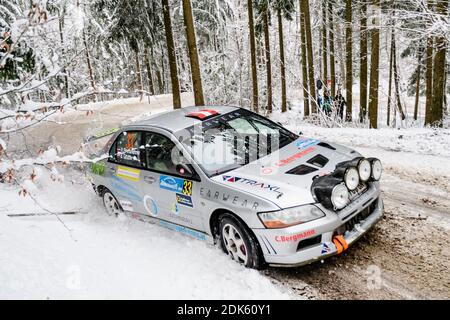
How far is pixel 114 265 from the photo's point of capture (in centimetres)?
462

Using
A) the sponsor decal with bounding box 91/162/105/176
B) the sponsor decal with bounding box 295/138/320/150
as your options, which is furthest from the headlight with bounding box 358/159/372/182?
the sponsor decal with bounding box 91/162/105/176

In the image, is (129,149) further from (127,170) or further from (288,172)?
(288,172)

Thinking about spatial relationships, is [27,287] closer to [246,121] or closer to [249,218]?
[249,218]

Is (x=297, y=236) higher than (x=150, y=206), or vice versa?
(x=297, y=236)

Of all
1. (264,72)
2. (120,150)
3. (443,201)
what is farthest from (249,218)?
(264,72)

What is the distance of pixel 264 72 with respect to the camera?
83.7 ft

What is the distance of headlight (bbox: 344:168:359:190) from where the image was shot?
429 cm

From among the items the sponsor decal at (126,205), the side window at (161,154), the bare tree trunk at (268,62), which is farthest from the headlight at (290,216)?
the bare tree trunk at (268,62)

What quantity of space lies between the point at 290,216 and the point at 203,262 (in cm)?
127

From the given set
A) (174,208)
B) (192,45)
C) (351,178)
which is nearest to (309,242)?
(351,178)

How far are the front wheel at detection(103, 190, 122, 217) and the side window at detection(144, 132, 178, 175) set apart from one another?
49.3 inches

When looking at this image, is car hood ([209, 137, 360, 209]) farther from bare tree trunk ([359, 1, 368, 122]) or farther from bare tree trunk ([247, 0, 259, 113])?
bare tree trunk ([247, 0, 259, 113])

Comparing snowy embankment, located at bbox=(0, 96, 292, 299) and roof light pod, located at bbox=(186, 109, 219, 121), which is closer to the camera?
snowy embankment, located at bbox=(0, 96, 292, 299)

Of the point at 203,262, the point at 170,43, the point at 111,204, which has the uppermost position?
the point at 170,43
